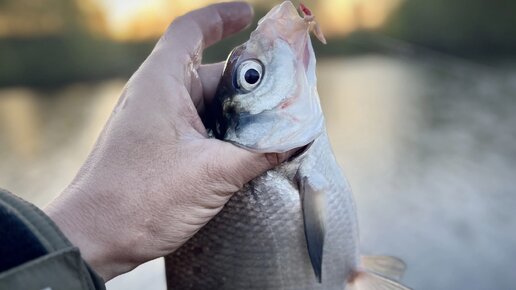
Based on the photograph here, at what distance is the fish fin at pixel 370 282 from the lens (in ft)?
6.88

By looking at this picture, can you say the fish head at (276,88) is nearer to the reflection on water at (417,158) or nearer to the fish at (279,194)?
the fish at (279,194)

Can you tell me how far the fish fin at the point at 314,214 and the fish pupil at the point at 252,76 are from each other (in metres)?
0.33

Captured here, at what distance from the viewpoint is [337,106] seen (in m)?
13.8

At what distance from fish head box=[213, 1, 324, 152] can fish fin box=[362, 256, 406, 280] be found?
0.62 meters

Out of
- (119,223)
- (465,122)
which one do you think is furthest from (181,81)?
(465,122)

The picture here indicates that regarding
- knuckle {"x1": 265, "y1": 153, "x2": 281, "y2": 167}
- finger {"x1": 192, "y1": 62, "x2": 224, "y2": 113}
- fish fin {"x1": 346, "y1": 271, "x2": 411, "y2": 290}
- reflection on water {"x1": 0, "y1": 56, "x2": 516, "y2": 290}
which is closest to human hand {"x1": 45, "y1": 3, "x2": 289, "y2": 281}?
knuckle {"x1": 265, "y1": 153, "x2": 281, "y2": 167}

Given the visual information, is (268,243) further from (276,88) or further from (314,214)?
(276,88)

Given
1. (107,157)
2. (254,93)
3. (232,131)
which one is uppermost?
(254,93)

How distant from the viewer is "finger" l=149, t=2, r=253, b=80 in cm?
203

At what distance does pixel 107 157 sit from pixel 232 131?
0.38m

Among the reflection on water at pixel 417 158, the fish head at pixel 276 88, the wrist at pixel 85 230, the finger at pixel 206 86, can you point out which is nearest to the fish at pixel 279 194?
the fish head at pixel 276 88

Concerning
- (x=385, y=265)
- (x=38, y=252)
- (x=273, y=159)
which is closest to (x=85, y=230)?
(x=38, y=252)

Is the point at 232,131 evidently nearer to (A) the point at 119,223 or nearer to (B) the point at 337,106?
(A) the point at 119,223

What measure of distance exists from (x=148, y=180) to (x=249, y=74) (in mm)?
445
